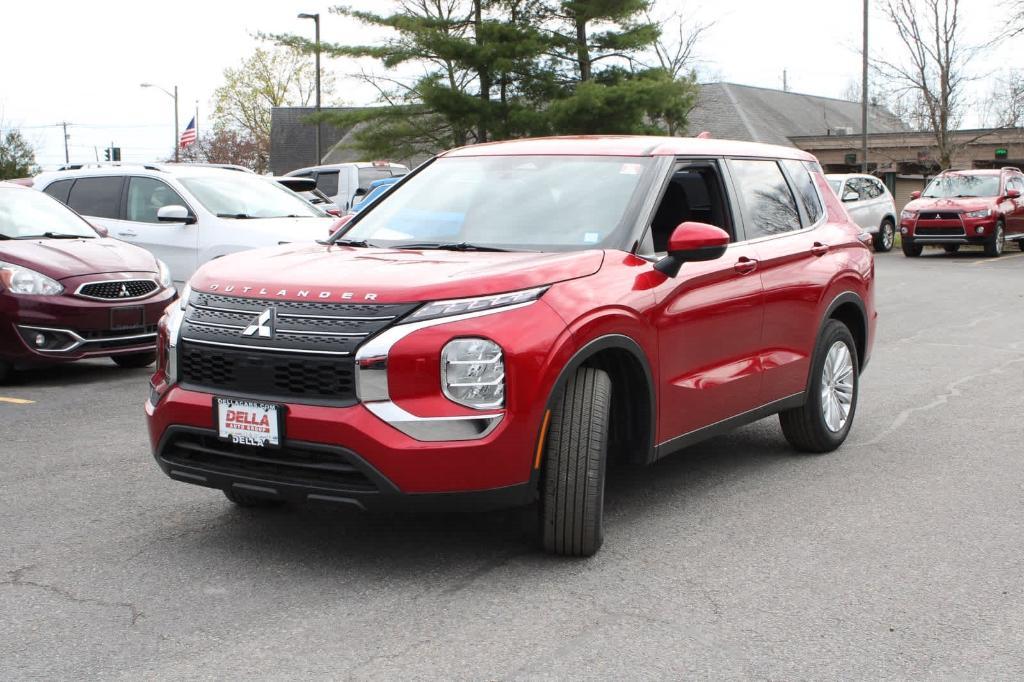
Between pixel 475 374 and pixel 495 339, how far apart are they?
0.15m

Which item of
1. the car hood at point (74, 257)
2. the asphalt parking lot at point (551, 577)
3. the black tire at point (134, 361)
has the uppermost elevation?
the car hood at point (74, 257)

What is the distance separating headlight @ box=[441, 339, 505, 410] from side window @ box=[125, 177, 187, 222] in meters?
8.73

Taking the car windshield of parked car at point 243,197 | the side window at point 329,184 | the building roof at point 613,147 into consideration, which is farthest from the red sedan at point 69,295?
the side window at point 329,184

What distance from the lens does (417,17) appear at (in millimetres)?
36438

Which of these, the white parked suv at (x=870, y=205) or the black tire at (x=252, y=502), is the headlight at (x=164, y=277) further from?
the white parked suv at (x=870, y=205)

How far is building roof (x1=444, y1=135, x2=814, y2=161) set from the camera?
5.64 m

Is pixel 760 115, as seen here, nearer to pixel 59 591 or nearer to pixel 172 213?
pixel 172 213

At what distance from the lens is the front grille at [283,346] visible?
14.1 ft

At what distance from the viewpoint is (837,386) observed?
687 centimetres

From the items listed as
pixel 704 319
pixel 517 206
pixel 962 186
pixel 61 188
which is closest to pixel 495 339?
pixel 517 206

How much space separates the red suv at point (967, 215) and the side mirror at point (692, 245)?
21896mm

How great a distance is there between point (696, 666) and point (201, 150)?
3343 inches

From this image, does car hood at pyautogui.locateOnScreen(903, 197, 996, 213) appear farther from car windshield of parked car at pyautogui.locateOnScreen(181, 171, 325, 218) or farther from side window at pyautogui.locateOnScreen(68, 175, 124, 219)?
side window at pyautogui.locateOnScreen(68, 175, 124, 219)

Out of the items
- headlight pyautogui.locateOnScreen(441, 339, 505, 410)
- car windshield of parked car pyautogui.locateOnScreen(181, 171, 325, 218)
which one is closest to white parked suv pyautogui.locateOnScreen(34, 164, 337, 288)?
car windshield of parked car pyautogui.locateOnScreen(181, 171, 325, 218)
